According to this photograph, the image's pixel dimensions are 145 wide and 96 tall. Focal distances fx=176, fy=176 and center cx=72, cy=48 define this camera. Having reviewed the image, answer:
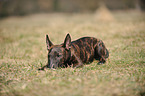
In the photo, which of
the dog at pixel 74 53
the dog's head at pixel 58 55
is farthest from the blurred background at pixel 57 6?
the dog's head at pixel 58 55

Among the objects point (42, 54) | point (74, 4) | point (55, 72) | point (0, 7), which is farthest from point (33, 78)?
point (74, 4)

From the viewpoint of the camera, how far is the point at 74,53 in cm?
568

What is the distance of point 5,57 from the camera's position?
755 cm

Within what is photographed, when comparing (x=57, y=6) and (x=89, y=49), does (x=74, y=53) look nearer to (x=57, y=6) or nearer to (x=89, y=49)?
(x=89, y=49)

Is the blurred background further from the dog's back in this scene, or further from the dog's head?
the dog's head

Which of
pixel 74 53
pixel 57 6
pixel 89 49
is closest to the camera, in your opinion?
pixel 74 53

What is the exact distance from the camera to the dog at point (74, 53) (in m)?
5.14

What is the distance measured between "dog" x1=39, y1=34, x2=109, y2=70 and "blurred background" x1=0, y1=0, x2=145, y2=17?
94.3ft

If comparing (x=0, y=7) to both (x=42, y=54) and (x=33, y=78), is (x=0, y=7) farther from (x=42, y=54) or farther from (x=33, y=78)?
(x=33, y=78)

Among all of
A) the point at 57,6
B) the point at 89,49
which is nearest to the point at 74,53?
the point at 89,49

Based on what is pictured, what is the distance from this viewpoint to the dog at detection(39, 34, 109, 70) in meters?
5.14

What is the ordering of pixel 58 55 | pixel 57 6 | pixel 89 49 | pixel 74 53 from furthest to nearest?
pixel 57 6 < pixel 89 49 < pixel 74 53 < pixel 58 55

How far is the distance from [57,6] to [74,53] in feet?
103

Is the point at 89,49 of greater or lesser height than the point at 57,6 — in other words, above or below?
below
